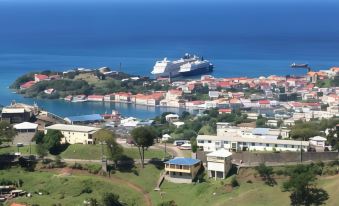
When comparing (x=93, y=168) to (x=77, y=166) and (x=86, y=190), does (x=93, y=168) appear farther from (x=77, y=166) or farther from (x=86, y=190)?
(x=86, y=190)

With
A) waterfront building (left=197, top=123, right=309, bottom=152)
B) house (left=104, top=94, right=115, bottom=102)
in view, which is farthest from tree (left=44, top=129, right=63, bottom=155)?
house (left=104, top=94, right=115, bottom=102)

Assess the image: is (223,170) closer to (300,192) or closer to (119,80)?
(300,192)

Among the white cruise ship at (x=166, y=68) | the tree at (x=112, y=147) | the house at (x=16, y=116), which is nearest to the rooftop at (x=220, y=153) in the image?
the tree at (x=112, y=147)

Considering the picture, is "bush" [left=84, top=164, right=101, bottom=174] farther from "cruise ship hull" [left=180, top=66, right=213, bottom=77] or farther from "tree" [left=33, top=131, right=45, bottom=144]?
"cruise ship hull" [left=180, top=66, right=213, bottom=77]

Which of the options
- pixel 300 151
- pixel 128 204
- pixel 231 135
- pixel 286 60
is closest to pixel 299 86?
pixel 286 60

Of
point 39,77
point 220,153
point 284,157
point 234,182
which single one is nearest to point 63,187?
point 220,153
